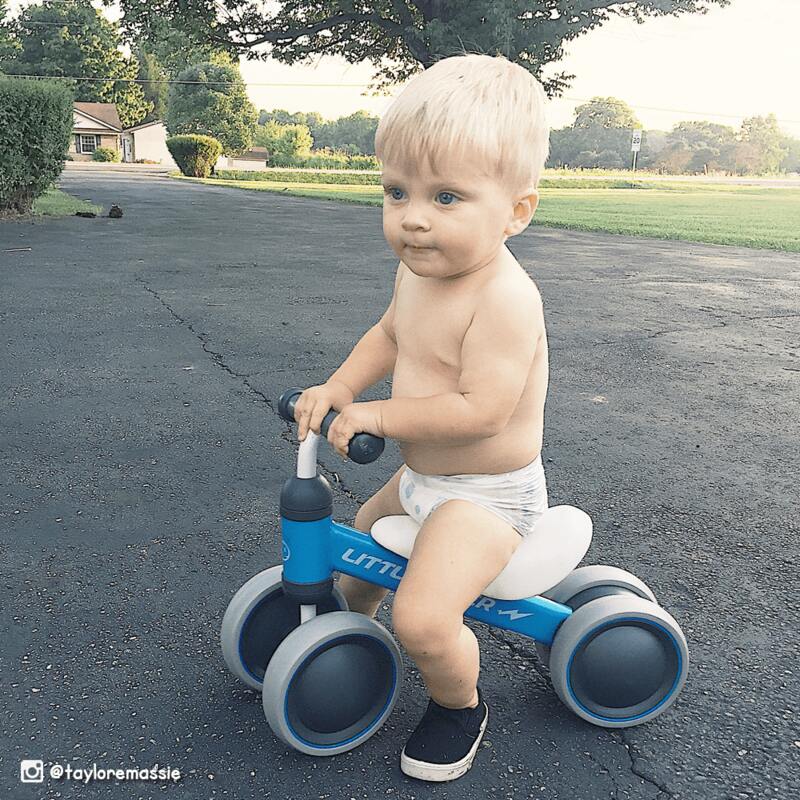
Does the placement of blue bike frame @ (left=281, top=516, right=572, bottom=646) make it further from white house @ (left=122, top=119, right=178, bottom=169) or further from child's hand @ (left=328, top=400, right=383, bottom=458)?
white house @ (left=122, top=119, right=178, bottom=169)

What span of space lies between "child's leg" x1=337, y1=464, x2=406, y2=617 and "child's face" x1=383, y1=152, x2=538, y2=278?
60 centimetres

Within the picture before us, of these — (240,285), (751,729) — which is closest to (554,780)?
(751,729)

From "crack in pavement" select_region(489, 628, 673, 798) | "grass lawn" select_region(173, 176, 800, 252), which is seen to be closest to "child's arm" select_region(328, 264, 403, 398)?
"crack in pavement" select_region(489, 628, 673, 798)

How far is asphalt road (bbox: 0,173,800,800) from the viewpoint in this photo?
186 centimetres

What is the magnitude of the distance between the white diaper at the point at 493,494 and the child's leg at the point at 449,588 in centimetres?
3

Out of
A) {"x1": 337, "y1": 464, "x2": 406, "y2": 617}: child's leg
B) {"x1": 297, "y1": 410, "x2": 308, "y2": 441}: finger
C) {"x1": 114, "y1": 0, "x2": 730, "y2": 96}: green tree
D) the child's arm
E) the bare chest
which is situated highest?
{"x1": 114, "y1": 0, "x2": 730, "y2": 96}: green tree

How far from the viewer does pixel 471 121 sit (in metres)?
1.61

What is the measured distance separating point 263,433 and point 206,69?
77979 millimetres

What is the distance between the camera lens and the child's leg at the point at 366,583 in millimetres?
2121

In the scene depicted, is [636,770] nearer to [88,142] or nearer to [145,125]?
[88,142]

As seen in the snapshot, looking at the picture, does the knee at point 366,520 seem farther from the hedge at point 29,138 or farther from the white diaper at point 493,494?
the hedge at point 29,138

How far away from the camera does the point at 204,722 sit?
6.45 ft

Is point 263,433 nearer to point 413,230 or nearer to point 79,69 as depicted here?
point 413,230

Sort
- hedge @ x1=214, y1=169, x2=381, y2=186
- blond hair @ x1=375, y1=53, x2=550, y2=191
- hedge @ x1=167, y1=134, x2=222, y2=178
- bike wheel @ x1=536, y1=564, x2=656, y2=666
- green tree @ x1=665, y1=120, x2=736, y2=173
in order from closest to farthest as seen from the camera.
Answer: blond hair @ x1=375, y1=53, x2=550, y2=191 → bike wheel @ x1=536, y1=564, x2=656, y2=666 → hedge @ x1=214, y1=169, x2=381, y2=186 → hedge @ x1=167, y1=134, x2=222, y2=178 → green tree @ x1=665, y1=120, x2=736, y2=173
